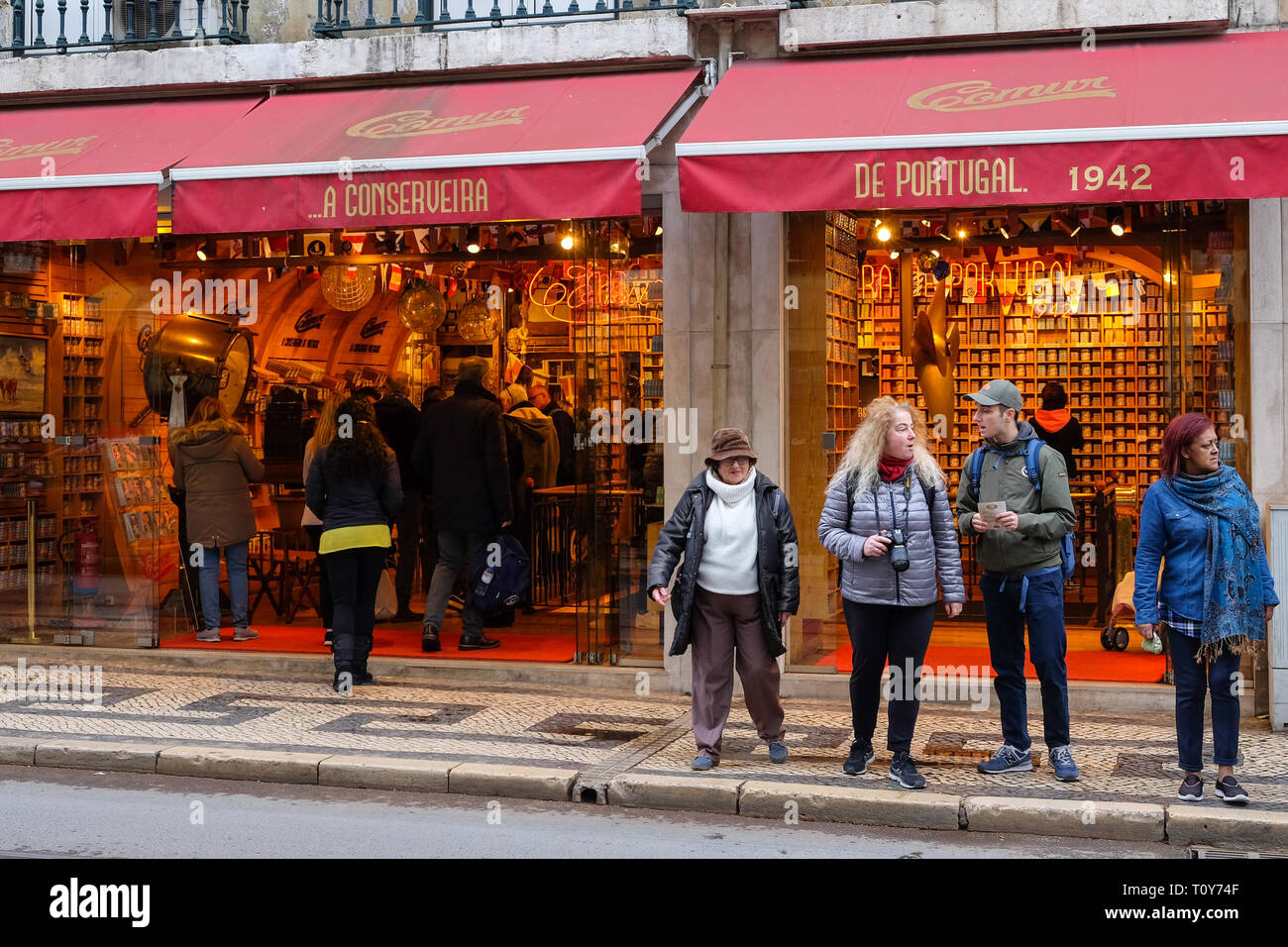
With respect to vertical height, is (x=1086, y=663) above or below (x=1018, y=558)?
below

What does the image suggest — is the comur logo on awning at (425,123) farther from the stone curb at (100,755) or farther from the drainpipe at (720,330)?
the stone curb at (100,755)

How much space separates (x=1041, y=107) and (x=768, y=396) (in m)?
2.57

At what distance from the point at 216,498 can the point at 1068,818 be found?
744 cm

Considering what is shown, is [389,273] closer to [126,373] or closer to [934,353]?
[126,373]

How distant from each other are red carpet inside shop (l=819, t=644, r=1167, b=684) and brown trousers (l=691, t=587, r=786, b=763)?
204 centimetres

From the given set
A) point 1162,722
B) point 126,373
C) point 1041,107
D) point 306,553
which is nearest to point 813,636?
point 1162,722

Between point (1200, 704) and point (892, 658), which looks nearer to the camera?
point (1200, 704)

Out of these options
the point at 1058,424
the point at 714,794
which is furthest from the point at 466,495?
the point at 1058,424

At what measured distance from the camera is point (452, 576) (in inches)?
446

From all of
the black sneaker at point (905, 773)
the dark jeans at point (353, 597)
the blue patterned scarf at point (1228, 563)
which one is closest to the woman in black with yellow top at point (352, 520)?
the dark jeans at point (353, 597)

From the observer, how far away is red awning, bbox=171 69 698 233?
9.09 m

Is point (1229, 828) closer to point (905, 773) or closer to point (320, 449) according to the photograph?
point (905, 773)

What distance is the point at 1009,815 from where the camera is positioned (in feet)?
22.4

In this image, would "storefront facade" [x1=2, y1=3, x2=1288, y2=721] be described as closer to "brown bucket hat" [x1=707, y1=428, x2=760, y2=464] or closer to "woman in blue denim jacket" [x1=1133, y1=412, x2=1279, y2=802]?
"brown bucket hat" [x1=707, y1=428, x2=760, y2=464]
